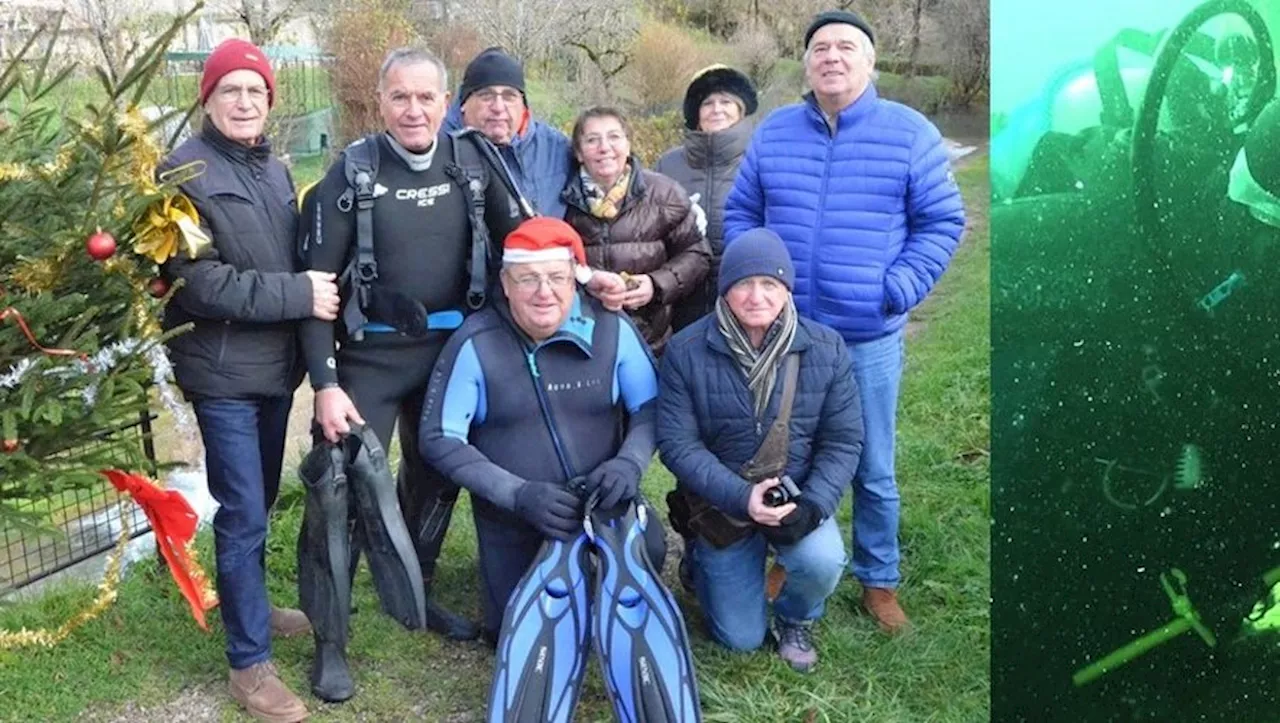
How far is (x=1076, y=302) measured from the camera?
2543 mm

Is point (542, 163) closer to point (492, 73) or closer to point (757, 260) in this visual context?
point (492, 73)

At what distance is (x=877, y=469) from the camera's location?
3.93 metres

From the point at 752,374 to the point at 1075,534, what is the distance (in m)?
1.15

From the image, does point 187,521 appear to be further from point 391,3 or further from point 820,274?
point 391,3

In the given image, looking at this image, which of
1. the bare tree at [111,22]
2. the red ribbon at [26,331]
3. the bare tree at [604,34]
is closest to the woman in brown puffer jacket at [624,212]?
the red ribbon at [26,331]

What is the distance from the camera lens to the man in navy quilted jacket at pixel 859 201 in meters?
3.64

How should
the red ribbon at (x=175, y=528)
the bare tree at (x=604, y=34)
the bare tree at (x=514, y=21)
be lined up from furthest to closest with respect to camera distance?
the bare tree at (x=604, y=34)
the bare tree at (x=514, y=21)
the red ribbon at (x=175, y=528)

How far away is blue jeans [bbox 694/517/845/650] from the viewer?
371 centimetres

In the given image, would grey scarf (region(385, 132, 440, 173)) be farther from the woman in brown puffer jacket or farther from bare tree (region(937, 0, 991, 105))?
bare tree (region(937, 0, 991, 105))

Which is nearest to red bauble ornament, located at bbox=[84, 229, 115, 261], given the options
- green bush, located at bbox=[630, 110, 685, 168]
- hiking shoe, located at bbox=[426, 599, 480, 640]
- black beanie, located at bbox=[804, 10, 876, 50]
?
hiking shoe, located at bbox=[426, 599, 480, 640]

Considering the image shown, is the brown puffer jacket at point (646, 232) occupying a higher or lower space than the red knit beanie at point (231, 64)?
lower

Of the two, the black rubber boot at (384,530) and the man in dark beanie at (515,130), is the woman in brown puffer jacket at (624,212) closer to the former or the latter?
the man in dark beanie at (515,130)

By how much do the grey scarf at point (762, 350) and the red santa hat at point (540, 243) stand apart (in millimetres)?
522

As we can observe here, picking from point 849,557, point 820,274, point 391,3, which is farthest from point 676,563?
point 391,3
